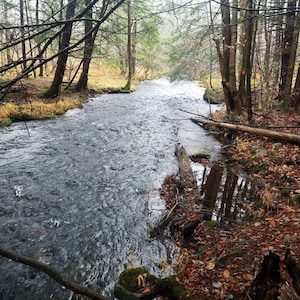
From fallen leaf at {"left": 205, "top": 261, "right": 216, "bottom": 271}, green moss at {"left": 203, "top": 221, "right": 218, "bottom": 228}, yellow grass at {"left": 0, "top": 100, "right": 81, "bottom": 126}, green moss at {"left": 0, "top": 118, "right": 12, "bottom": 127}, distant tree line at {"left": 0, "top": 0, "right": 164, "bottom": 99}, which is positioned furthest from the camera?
yellow grass at {"left": 0, "top": 100, "right": 81, "bottom": 126}

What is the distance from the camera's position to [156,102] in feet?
67.3

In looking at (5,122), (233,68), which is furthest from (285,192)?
(5,122)

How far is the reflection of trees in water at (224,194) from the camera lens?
19.0 feet

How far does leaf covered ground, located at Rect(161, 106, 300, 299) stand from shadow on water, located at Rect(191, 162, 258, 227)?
238mm

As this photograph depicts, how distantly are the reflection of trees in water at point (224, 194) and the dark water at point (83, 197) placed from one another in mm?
993

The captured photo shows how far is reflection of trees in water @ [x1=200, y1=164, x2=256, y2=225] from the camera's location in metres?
5.79

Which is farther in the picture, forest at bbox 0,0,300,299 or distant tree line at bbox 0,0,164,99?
forest at bbox 0,0,300,299

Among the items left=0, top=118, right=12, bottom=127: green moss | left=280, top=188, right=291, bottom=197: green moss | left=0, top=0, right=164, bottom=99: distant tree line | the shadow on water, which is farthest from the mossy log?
left=0, top=118, right=12, bottom=127: green moss

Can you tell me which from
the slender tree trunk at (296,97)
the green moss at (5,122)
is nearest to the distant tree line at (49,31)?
the green moss at (5,122)

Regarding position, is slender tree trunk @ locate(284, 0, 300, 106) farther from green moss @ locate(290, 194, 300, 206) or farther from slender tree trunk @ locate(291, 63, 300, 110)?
green moss @ locate(290, 194, 300, 206)

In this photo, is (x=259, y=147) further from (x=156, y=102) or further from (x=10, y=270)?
(x=156, y=102)

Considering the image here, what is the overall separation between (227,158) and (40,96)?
38.0ft

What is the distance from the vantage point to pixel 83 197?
21.5ft

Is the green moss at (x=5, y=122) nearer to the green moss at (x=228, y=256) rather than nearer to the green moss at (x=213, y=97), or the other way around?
the green moss at (x=228, y=256)
